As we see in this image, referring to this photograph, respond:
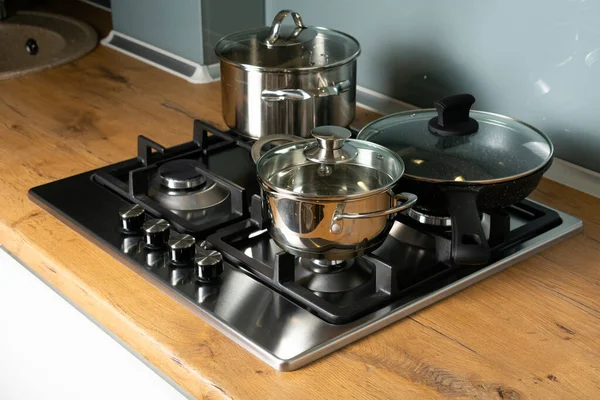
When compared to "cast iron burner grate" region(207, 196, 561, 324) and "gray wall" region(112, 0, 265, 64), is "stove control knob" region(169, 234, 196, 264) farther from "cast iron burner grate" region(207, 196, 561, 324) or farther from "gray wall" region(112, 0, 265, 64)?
"gray wall" region(112, 0, 265, 64)

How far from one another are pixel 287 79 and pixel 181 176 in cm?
22

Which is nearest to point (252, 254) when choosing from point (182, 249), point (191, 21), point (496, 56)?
point (182, 249)

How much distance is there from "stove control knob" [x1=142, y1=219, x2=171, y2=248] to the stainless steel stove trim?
4cm

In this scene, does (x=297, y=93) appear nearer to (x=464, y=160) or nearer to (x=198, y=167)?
(x=198, y=167)

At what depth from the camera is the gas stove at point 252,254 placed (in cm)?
95

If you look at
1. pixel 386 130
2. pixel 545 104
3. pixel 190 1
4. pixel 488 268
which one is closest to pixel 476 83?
pixel 545 104

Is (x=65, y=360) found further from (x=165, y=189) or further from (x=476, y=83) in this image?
(x=476, y=83)

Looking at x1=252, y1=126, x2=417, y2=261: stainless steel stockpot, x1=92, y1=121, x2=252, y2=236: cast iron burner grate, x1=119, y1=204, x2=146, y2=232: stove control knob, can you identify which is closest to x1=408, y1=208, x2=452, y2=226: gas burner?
x1=252, y1=126, x2=417, y2=261: stainless steel stockpot

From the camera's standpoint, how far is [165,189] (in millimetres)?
1266

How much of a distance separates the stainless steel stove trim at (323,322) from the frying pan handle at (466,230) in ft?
0.25

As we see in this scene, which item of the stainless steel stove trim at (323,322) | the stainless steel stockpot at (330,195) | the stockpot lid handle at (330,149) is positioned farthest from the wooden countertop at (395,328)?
the stockpot lid handle at (330,149)

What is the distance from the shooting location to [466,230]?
974 mm

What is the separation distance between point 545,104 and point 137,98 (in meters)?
0.79

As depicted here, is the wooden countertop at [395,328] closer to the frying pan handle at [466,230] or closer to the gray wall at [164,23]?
the frying pan handle at [466,230]
